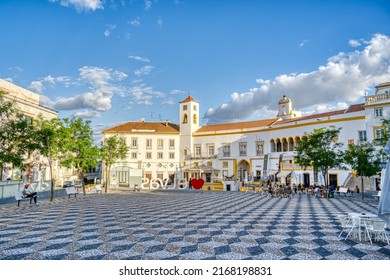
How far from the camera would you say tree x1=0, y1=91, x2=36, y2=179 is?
45.9ft

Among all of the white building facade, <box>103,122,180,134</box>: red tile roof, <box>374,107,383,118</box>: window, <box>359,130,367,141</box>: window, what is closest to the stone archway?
the white building facade

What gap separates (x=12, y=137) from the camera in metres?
14.5

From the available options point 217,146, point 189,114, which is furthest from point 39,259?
point 189,114

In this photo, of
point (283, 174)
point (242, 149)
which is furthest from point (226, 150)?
point (283, 174)

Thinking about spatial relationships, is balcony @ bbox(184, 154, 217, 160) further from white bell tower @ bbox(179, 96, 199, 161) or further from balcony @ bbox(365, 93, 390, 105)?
balcony @ bbox(365, 93, 390, 105)

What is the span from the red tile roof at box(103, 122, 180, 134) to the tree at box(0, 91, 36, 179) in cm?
3177

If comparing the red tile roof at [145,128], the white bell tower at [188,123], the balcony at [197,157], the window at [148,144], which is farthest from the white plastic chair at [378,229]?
the red tile roof at [145,128]

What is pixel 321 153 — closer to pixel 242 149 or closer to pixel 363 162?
pixel 363 162

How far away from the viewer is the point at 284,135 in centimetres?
3759

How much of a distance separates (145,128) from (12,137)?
113 ft

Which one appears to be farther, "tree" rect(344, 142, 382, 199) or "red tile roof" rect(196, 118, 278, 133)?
"red tile roof" rect(196, 118, 278, 133)

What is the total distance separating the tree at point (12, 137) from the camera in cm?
1398

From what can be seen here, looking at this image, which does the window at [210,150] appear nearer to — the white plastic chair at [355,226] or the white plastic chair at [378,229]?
the white plastic chair at [355,226]

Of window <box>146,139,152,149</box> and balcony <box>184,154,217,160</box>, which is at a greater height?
window <box>146,139,152,149</box>
